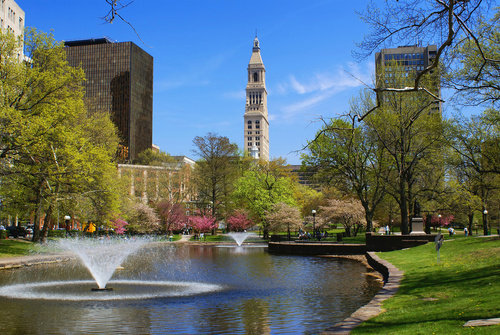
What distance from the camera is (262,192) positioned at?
62688mm

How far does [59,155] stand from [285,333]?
85.5 ft

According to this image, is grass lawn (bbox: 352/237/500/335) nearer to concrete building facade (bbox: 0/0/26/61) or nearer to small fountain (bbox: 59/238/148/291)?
small fountain (bbox: 59/238/148/291)

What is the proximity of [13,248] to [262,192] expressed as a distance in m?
36.2

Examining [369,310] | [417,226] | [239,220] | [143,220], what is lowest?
[369,310]

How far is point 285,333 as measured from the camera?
10.4 meters

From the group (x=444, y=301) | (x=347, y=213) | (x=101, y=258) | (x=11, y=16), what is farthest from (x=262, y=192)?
(x=444, y=301)

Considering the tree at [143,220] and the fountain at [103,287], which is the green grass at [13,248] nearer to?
the fountain at [103,287]

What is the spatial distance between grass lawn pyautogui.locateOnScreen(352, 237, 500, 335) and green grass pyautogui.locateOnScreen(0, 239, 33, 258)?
25876 millimetres

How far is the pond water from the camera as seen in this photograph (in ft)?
36.5

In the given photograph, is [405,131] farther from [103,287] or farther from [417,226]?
[103,287]

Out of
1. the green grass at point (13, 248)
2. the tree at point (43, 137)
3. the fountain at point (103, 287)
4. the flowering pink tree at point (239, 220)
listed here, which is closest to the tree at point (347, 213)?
the flowering pink tree at point (239, 220)

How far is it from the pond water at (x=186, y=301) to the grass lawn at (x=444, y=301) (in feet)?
5.94

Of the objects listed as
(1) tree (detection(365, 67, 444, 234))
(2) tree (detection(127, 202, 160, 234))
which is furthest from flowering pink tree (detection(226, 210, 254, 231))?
(1) tree (detection(365, 67, 444, 234))

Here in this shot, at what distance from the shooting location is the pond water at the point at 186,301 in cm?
1113
